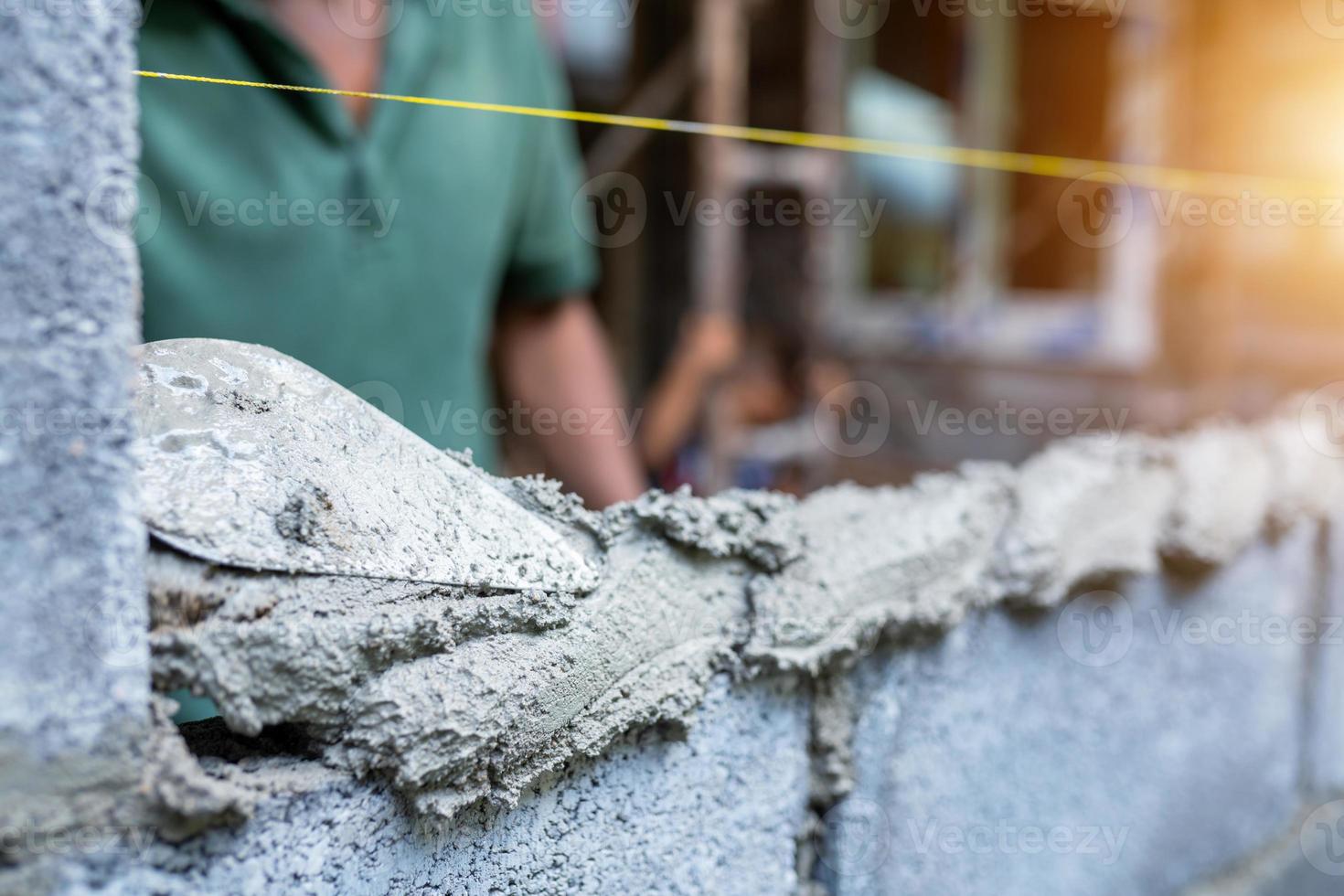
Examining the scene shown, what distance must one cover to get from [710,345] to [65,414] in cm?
308

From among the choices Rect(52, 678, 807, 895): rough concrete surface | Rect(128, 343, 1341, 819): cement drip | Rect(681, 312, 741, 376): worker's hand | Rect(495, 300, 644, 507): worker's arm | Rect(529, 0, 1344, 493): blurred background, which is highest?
Rect(529, 0, 1344, 493): blurred background

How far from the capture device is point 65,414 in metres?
0.52

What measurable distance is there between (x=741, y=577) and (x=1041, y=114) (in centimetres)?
560

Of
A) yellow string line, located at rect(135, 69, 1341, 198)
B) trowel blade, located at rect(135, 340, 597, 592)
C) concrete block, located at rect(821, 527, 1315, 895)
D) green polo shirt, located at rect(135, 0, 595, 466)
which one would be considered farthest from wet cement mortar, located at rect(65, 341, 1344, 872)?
green polo shirt, located at rect(135, 0, 595, 466)

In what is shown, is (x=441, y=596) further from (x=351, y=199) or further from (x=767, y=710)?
(x=351, y=199)

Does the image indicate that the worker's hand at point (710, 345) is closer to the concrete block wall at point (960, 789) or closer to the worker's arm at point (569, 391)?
the worker's arm at point (569, 391)

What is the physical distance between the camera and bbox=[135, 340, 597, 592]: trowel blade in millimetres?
623

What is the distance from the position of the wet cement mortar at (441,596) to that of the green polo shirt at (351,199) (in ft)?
2.75

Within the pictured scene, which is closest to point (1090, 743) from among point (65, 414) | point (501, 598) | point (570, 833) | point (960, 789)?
point (960, 789)

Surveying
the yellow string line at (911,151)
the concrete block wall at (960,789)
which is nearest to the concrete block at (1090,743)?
the concrete block wall at (960,789)

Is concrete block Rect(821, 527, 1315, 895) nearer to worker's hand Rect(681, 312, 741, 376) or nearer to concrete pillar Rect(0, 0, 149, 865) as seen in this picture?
concrete pillar Rect(0, 0, 149, 865)

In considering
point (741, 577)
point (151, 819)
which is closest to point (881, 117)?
point (741, 577)

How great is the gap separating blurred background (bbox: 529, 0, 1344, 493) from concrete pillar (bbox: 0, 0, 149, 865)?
2379 mm

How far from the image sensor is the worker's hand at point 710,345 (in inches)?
140
